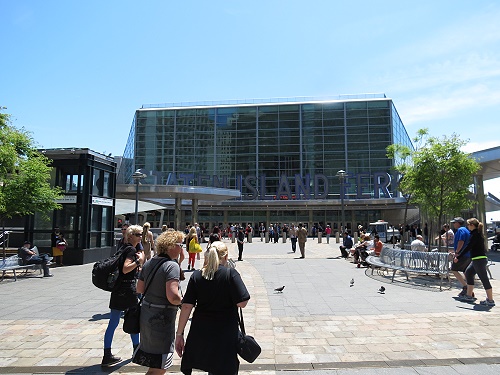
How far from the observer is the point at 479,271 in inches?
309

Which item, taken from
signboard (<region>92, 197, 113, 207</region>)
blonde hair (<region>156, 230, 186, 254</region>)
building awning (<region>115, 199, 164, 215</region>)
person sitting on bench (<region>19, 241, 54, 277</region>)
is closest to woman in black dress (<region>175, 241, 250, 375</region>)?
blonde hair (<region>156, 230, 186, 254</region>)

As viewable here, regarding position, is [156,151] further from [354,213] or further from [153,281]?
[153,281]

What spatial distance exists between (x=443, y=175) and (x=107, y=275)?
1185 centimetres

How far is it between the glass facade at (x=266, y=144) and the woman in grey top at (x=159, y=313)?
145ft

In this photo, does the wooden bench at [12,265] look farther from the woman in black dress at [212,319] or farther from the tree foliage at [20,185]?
the woman in black dress at [212,319]

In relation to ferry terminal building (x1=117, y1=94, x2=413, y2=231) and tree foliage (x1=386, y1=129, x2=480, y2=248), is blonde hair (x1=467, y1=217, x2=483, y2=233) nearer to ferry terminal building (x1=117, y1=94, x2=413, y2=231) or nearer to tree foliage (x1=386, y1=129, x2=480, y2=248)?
tree foliage (x1=386, y1=129, x2=480, y2=248)

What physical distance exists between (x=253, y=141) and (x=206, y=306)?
52.5 metres

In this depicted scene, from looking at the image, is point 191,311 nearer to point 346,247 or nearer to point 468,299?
point 468,299

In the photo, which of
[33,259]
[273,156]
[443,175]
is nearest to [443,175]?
[443,175]

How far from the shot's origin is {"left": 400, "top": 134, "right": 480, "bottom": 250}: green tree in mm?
12688

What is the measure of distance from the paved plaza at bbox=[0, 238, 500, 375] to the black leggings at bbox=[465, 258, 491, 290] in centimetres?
53

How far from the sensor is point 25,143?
14250 mm

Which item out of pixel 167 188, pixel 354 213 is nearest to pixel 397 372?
pixel 167 188

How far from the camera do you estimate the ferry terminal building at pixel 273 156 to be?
155 ft
